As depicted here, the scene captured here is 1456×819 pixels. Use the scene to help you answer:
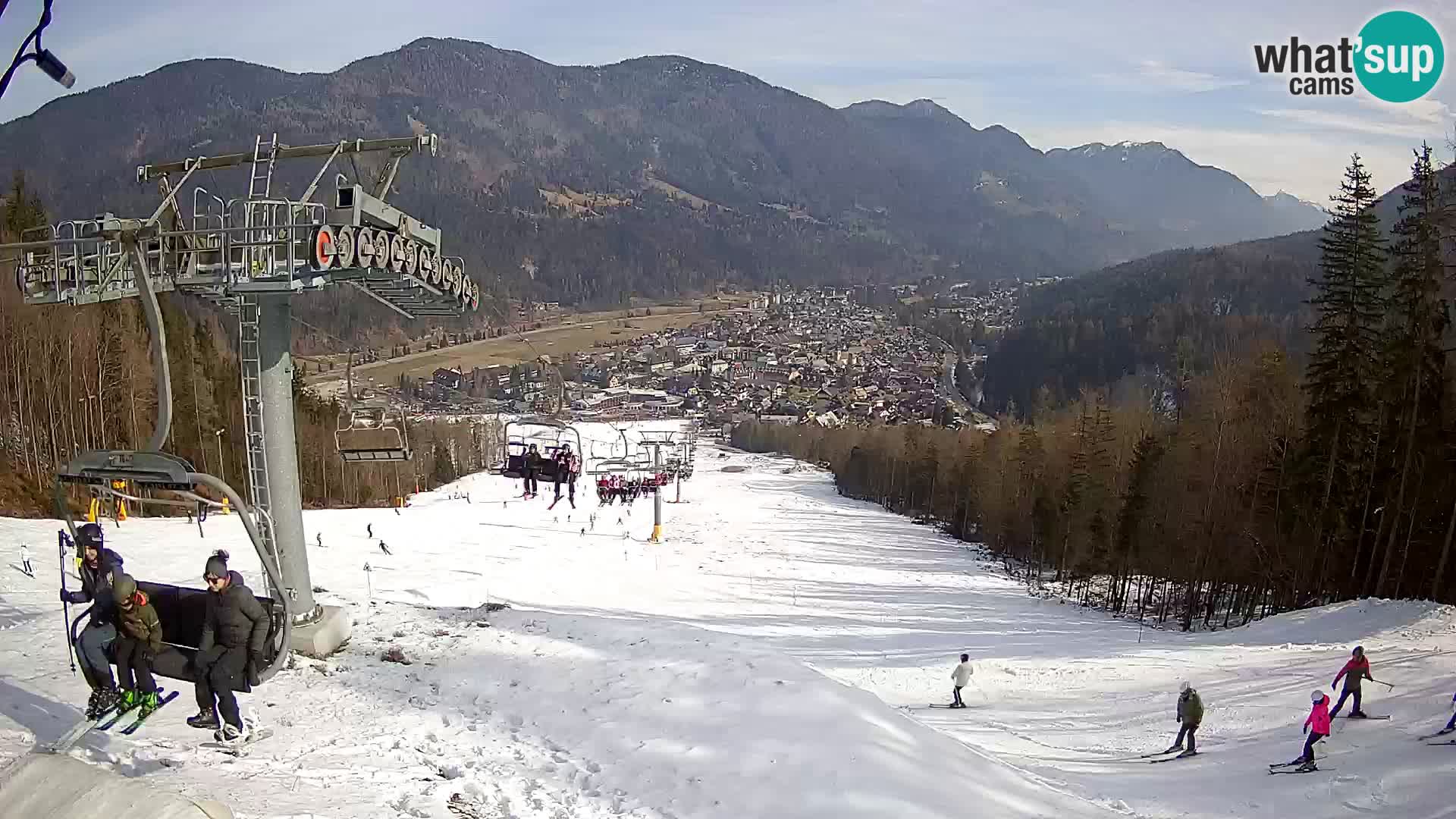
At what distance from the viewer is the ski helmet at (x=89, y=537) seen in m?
7.95

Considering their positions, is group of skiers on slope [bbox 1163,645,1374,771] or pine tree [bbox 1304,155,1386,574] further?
pine tree [bbox 1304,155,1386,574]

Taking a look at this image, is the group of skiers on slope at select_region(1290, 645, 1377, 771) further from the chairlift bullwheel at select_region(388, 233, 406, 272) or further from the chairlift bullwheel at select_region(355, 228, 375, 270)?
the chairlift bullwheel at select_region(355, 228, 375, 270)

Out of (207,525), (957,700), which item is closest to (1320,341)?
(957,700)

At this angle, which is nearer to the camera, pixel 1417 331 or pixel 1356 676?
pixel 1356 676

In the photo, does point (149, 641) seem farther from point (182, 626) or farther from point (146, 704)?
point (146, 704)

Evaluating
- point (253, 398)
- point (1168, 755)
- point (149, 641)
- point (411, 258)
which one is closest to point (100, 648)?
point (149, 641)

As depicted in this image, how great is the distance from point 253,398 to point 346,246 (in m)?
2.72

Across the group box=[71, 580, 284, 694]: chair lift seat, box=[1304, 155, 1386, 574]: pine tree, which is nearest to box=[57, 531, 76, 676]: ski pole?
box=[71, 580, 284, 694]: chair lift seat

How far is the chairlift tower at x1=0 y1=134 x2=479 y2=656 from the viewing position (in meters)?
9.48

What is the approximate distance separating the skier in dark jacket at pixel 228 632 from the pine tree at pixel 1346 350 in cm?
3156

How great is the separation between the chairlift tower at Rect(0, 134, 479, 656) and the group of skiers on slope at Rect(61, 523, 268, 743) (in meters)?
1.39

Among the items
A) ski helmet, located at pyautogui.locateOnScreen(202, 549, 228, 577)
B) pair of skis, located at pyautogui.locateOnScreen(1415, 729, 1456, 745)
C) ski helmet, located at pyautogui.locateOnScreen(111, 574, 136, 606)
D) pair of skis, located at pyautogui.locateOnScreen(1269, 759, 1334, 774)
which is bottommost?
pair of skis, located at pyautogui.locateOnScreen(1269, 759, 1334, 774)

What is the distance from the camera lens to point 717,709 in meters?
10.8

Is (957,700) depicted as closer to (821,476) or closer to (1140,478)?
(1140,478)
